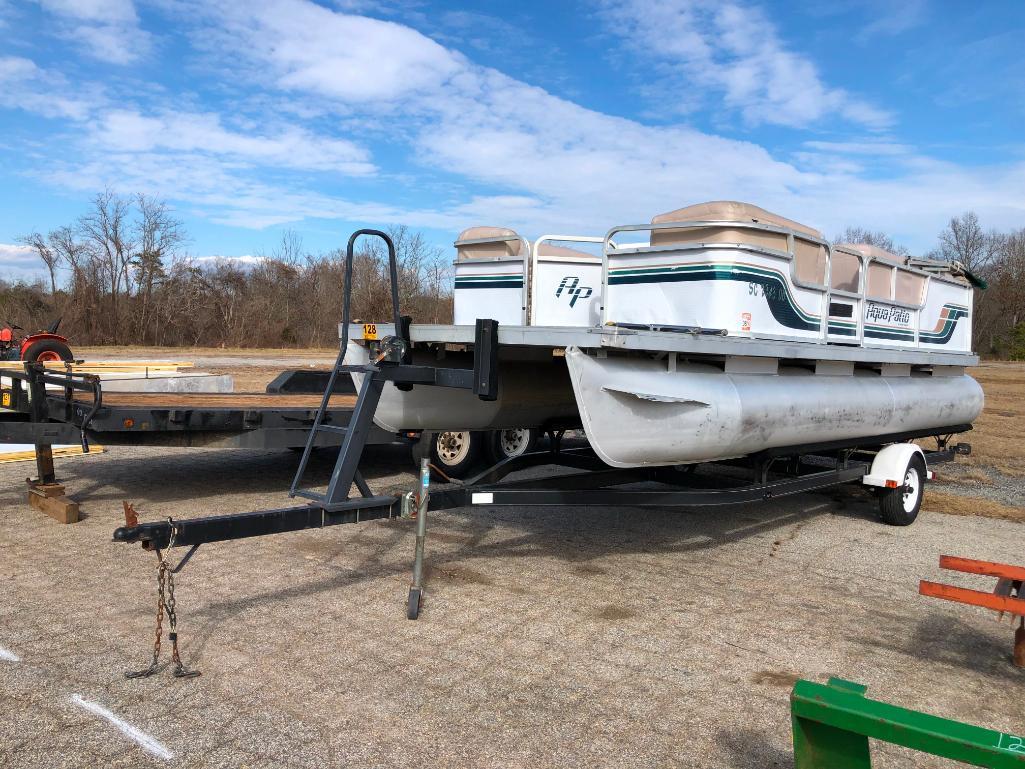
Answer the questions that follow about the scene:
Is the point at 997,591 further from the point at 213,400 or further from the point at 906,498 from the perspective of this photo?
the point at 213,400

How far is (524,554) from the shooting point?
5957 millimetres

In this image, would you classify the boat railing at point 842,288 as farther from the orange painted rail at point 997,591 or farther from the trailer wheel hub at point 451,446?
the trailer wheel hub at point 451,446

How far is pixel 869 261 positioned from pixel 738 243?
6.47 feet

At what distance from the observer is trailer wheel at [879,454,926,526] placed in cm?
710

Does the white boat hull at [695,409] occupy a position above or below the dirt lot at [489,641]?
above

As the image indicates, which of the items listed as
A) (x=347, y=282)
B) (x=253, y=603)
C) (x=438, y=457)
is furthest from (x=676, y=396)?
(x=438, y=457)

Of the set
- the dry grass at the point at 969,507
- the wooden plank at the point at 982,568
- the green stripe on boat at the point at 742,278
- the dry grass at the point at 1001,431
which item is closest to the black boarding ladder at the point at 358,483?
the green stripe on boat at the point at 742,278

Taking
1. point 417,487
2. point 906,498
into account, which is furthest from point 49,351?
point 906,498

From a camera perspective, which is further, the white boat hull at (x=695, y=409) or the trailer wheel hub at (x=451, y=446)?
the trailer wheel hub at (x=451, y=446)

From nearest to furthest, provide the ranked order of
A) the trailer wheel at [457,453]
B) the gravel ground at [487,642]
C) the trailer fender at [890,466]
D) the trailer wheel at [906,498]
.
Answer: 1. the gravel ground at [487,642]
2. the trailer fender at [890,466]
3. the trailer wheel at [906,498]
4. the trailer wheel at [457,453]

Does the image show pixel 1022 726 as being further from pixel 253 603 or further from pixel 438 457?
pixel 438 457

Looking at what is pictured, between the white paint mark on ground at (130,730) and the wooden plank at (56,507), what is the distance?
3275mm

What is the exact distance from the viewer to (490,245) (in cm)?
644

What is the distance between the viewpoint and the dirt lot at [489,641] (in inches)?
127
